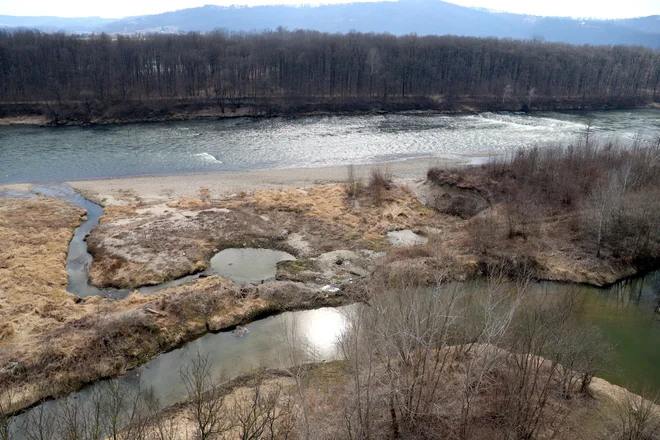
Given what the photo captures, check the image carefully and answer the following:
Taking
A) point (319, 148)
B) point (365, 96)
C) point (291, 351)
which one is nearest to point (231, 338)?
point (291, 351)

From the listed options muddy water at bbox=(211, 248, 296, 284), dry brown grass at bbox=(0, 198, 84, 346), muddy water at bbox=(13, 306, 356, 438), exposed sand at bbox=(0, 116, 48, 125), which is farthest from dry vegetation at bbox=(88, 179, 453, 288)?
exposed sand at bbox=(0, 116, 48, 125)

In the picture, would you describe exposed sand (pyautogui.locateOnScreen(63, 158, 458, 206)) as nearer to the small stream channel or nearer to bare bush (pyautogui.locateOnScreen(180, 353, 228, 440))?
the small stream channel

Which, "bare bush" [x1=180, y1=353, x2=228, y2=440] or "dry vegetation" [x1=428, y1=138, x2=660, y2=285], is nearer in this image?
"bare bush" [x1=180, y1=353, x2=228, y2=440]

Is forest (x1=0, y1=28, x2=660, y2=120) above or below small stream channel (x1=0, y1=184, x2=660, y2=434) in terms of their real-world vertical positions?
above

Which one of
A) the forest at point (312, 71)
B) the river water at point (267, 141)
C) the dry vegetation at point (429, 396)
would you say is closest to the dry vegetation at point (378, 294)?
the dry vegetation at point (429, 396)

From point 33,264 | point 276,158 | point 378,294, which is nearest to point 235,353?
point 378,294

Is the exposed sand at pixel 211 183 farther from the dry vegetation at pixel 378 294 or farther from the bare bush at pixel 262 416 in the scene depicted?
the bare bush at pixel 262 416
